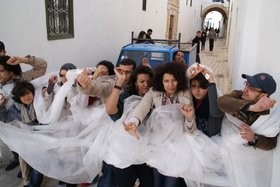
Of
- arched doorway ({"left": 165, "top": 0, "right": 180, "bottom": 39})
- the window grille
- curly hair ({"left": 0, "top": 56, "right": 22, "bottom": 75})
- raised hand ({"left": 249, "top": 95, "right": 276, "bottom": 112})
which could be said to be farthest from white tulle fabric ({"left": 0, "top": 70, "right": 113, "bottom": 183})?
arched doorway ({"left": 165, "top": 0, "right": 180, "bottom": 39})

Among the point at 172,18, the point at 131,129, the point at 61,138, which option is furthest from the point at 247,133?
the point at 172,18

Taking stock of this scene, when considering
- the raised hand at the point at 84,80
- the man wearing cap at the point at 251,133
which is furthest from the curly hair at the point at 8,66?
the man wearing cap at the point at 251,133

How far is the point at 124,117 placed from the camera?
2.44m

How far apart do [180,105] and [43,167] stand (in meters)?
1.43

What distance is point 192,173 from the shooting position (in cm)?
212

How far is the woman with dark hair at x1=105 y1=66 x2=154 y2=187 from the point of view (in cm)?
230

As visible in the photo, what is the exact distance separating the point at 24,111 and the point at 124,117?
1125 millimetres

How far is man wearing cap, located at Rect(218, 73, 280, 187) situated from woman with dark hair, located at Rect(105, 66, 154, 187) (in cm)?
76

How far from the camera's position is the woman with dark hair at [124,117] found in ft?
7.55

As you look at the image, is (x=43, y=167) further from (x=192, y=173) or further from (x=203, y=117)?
(x=203, y=117)

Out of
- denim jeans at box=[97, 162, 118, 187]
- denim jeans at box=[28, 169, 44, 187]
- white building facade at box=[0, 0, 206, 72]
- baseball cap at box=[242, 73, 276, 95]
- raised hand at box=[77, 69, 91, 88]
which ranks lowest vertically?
denim jeans at box=[28, 169, 44, 187]

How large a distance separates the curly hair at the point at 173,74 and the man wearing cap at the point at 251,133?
14.5 inches

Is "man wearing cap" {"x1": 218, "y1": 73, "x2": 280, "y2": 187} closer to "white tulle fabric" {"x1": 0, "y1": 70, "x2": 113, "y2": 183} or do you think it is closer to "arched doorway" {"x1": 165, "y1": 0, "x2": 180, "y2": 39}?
"white tulle fabric" {"x1": 0, "y1": 70, "x2": 113, "y2": 183}

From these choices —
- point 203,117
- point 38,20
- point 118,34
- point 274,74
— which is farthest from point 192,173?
point 118,34
